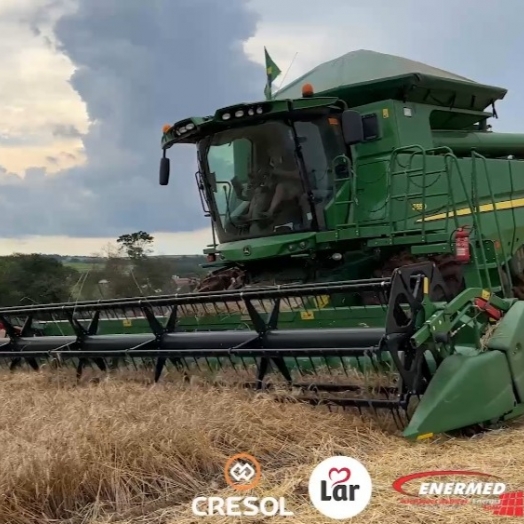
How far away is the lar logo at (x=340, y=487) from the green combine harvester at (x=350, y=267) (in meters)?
0.44

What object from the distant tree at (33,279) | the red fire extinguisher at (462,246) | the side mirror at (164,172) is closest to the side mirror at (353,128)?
the red fire extinguisher at (462,246)

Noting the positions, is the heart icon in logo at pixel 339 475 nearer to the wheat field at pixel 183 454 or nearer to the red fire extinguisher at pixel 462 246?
the wheat field at pixel 183 454

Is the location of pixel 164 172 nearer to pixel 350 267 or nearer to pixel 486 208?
pixel 350 267

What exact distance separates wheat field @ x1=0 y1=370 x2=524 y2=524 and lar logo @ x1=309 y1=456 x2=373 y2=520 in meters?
0.04

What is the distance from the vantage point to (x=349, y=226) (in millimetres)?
6070

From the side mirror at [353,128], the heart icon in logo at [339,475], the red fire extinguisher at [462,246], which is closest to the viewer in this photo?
the heart icon in logo at [339,475]

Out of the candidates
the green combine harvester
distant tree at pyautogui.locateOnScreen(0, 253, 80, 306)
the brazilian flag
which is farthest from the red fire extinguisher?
distant tree at pyautogui.locateOnScreen(0, 253, 80, 306)

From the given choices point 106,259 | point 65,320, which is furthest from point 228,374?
point 106,259

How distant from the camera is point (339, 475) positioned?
9.59 feet

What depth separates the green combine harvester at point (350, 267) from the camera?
3.59 m

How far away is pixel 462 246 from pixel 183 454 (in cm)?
307

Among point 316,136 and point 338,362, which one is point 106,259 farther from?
point 338,362

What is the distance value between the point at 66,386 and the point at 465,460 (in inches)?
107

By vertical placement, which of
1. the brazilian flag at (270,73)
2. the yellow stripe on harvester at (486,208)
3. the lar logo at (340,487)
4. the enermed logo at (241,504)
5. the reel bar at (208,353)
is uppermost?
the brazilian flag at (270,73)
